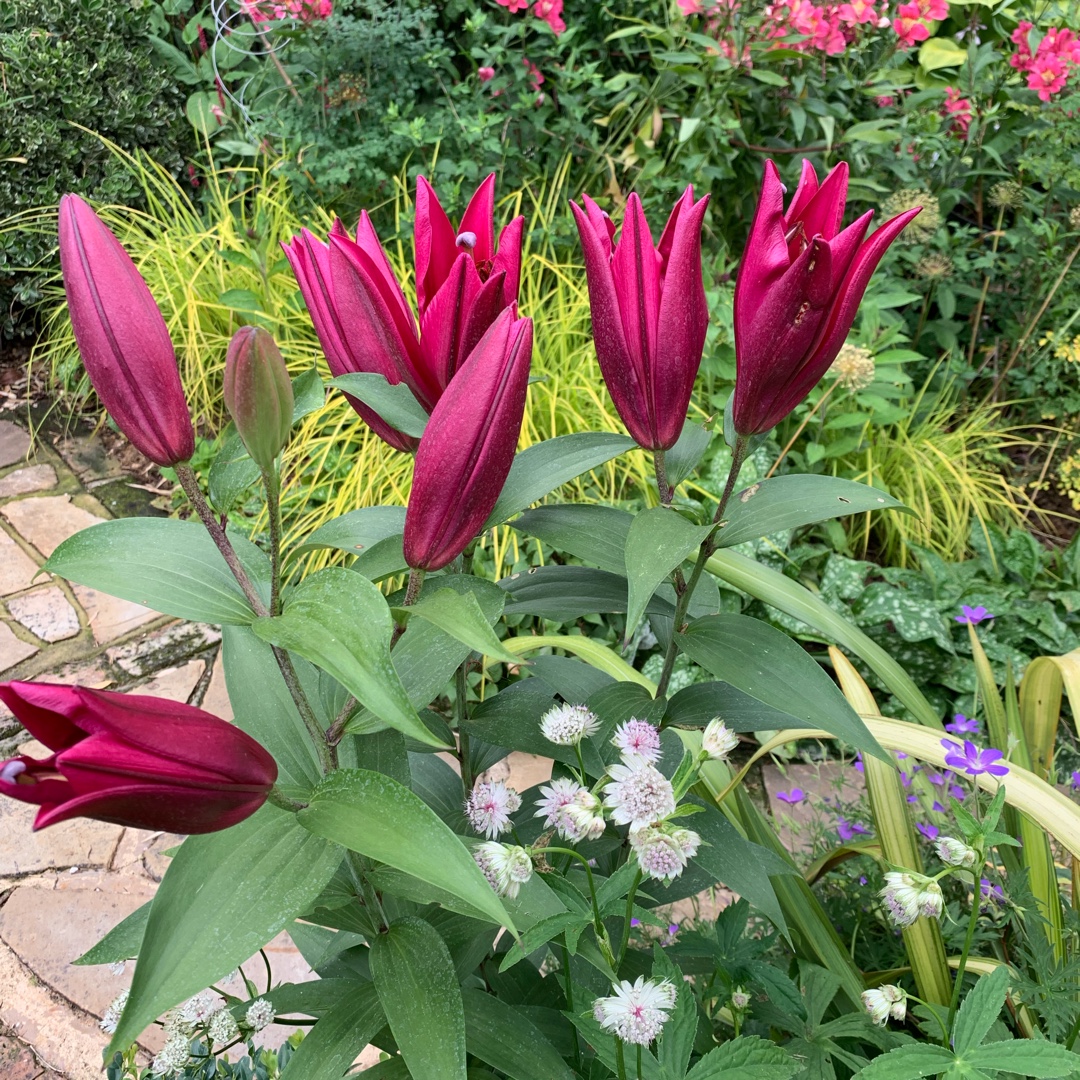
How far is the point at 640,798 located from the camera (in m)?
0.59

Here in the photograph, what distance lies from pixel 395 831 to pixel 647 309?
375 mm

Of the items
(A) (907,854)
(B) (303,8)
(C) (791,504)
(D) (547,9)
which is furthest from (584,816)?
(B) (303,8)

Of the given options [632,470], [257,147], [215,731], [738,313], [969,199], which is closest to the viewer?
[215,731]

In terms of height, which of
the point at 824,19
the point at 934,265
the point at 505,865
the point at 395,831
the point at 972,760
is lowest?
the point at 934,265

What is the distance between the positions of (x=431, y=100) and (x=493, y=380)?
9.87 ft

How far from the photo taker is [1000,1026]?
914 millimetres

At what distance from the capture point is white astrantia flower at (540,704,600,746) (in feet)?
2.19

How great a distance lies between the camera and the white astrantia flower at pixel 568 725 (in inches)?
26.2

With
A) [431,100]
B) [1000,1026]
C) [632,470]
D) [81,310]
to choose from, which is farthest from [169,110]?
[1000,1026]

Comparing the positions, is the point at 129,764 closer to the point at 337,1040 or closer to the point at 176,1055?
the point at 337,1040

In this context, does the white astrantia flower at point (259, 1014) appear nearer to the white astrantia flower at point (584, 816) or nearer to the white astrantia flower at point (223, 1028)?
the white astrantia flower at point (223, 1028)

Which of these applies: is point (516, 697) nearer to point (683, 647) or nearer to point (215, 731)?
point (683, 647)

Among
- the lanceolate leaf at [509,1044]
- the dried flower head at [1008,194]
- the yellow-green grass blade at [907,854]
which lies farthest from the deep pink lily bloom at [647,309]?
the dried flower head at [1008,194]

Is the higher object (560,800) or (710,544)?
(710,544)
